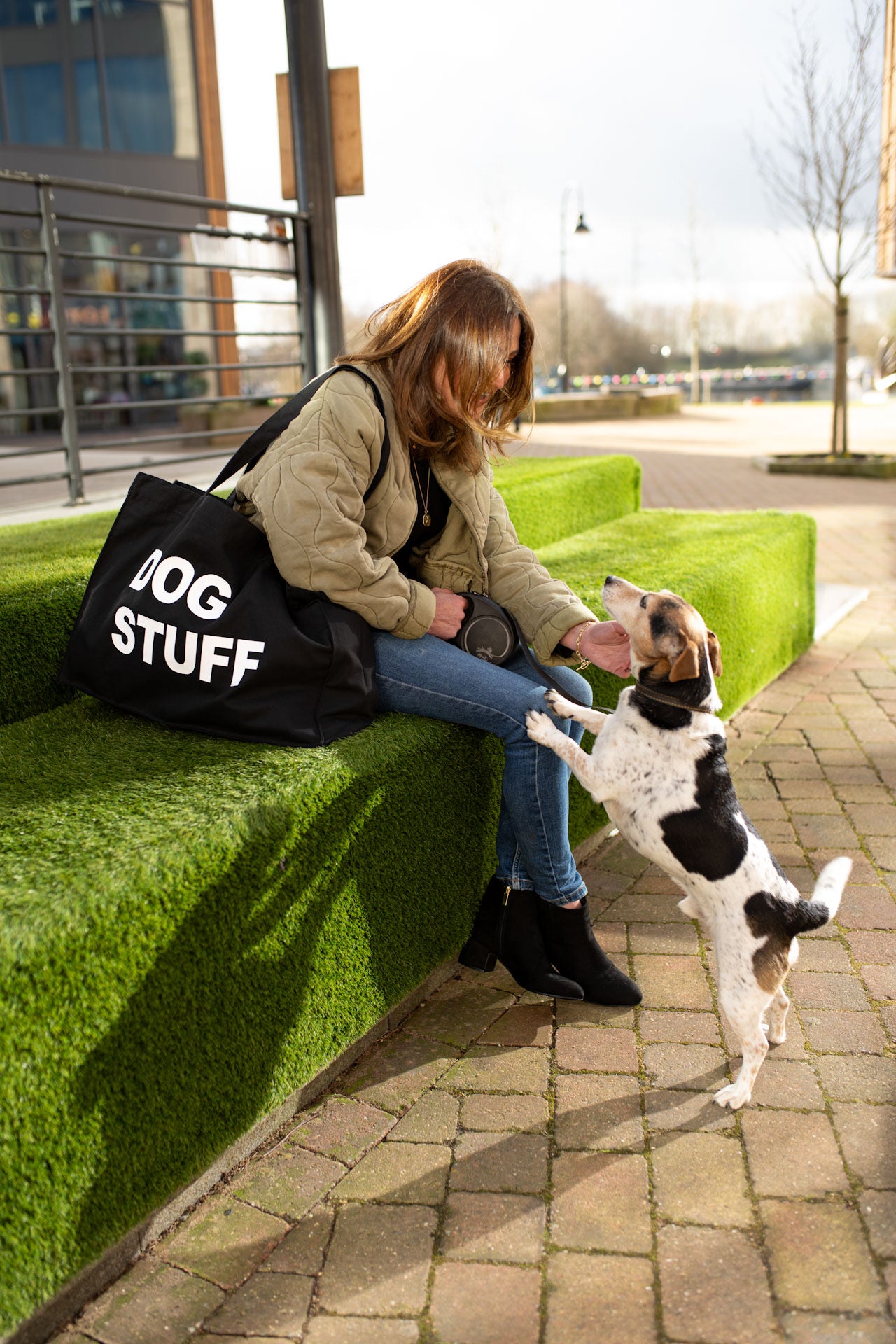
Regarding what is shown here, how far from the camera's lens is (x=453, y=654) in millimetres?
2998

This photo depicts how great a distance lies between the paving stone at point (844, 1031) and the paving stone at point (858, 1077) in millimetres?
37

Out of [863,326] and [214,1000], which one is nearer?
[214,1000]

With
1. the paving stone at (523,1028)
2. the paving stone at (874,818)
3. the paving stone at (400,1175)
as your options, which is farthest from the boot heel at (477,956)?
the paving stone at (874,818)

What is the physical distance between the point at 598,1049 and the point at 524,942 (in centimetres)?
36

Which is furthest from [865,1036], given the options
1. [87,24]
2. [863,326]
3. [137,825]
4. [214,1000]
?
[863,326]

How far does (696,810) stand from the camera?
8.88 feet

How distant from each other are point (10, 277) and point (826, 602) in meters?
12.6

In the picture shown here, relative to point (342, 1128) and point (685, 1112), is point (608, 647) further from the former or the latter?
point (342, 1128)

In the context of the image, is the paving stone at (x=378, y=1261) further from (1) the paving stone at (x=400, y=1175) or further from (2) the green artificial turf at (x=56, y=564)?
(2) the green artificial turf at (x=56, y=564)

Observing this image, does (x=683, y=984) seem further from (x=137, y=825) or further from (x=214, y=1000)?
(x=137, y=825)

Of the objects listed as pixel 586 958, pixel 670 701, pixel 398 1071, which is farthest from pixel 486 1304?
pixel 670 701

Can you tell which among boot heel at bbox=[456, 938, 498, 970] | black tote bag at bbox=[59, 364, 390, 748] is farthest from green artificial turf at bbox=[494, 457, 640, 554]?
black tote bag at bbox=[59, 364, 390, 748]

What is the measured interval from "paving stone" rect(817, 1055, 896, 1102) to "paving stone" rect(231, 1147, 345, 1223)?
1.24 m

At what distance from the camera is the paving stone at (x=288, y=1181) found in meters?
2.33
